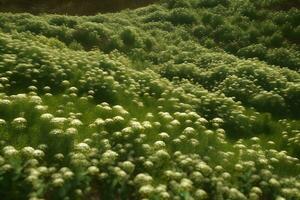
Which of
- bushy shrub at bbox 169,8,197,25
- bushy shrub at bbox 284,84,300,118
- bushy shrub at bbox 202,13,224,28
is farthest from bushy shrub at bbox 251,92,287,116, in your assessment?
bushy shrub at bbox 169,8,197,25

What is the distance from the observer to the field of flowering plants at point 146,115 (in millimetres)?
7203

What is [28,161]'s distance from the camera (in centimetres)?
685

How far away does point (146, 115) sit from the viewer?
380 inches

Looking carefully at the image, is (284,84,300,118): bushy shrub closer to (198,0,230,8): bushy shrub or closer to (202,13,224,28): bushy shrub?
(202,13,224,28): bushy shrub

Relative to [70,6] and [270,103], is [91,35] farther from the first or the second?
[70,6]

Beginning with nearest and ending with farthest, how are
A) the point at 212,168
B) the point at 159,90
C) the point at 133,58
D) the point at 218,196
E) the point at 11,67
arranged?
the point at 218,196 → the point at 212,168 → the point at 11,67 → the point at 159,90 → the point at 133,58

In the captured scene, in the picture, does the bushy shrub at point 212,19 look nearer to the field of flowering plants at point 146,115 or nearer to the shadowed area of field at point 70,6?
the field of flowering plants at point 146,115

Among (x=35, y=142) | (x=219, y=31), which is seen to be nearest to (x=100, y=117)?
(x=35, y=142)

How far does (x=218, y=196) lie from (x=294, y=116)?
5903 mm

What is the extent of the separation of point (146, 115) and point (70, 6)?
2091 centimetres

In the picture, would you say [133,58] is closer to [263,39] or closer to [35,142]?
[263,39]

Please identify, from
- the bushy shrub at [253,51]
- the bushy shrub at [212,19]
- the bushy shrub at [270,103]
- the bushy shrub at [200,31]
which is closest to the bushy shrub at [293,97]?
the bushy shrub at [270,103]

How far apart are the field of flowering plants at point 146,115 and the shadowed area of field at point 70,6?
8.91 metres

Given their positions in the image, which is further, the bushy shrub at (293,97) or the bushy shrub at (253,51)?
the bushy shrub at (253,51)
